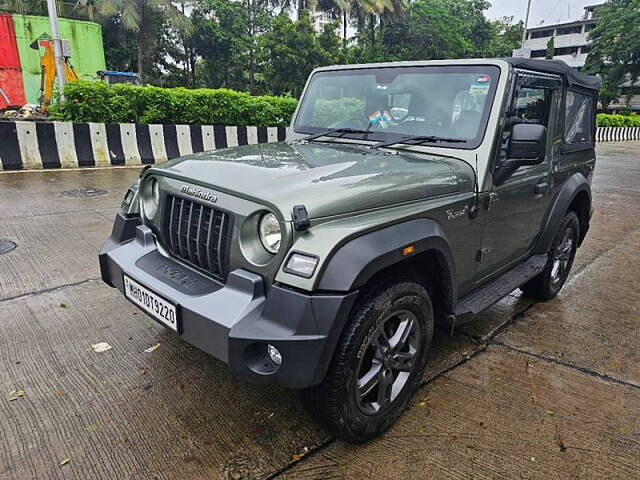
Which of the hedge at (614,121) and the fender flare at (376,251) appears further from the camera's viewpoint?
the hedge at (614,121)

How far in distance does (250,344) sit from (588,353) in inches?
101

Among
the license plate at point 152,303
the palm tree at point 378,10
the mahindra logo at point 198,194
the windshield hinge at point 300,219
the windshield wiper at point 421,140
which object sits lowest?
the license plate at point 152,303

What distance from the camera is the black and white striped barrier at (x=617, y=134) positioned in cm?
2715

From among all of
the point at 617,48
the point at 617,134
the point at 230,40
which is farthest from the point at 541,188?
the point at 617,48

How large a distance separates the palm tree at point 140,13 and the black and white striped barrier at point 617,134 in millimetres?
25570

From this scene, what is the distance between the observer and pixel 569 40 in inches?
2960

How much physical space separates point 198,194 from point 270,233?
500 millimetres

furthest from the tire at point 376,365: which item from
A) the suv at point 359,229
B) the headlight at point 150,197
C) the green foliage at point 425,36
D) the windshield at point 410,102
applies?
the green foliage at point 425,36

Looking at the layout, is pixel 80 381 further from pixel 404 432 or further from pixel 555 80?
pixel 555 80

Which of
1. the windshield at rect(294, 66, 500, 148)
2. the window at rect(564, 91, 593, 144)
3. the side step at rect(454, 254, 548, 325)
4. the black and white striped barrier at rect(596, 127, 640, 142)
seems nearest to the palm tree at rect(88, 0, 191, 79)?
the black and white striped barrier at rect(596, 127, 640, 142)

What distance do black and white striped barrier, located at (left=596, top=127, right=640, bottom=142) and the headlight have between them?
2947 cm

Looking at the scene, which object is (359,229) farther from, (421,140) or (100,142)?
(100,142)

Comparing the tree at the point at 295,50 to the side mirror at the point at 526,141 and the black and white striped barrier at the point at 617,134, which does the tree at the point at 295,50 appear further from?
the side mirror at the point at 526,141

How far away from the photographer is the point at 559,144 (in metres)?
3.67
